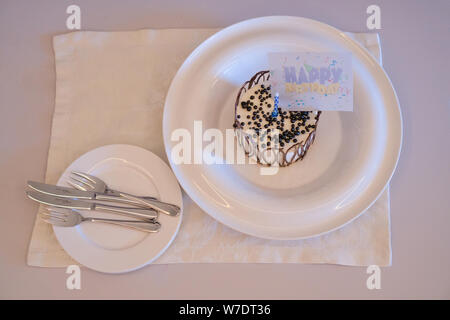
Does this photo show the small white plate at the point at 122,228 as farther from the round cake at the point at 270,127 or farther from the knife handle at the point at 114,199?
the round cake at the point at 270,127

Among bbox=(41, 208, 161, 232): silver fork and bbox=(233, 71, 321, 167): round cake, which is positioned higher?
bbox=(233, 71, 321, 167): round cake

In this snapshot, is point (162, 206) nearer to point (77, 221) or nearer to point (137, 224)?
point (137, 224)

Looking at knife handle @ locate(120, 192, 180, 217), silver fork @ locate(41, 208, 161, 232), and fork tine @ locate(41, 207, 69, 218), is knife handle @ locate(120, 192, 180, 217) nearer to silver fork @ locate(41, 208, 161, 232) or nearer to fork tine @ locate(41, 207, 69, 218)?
silver fork @ locate(41, 208, 161, 232)

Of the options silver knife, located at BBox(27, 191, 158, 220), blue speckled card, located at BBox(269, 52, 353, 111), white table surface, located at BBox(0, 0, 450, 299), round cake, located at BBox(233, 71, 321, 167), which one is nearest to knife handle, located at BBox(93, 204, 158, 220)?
silver knife, located at BBox(27, 191, 158, 220)

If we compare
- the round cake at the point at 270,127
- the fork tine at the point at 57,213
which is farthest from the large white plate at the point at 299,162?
the fork tine at the point at 57,213

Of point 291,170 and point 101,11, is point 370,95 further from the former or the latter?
point 101,11
